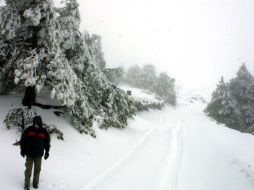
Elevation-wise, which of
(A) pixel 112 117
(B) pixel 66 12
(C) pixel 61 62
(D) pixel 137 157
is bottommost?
(D) pixel 137 157

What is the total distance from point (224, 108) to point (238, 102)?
246 centimetres

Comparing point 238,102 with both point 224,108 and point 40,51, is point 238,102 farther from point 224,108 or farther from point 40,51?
point 40,51

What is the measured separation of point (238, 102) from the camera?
1800 inches

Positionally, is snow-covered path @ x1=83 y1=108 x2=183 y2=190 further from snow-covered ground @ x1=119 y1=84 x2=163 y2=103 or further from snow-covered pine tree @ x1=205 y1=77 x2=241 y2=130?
snow-covered pine tree @ x1=205 y1=77 x2=241 y2=130

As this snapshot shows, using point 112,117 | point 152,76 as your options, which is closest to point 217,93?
point 152,76

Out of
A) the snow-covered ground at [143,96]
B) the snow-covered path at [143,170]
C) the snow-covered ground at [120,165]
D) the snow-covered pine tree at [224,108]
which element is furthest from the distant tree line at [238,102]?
the snow-covered path at [143,170]

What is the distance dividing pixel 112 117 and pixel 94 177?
7855 millimetres

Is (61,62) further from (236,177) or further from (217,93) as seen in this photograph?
(217,93)

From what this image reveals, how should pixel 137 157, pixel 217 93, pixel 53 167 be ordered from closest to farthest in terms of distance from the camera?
1. pixel 53 167
2. pixel 137 157
3. pixel 217 93

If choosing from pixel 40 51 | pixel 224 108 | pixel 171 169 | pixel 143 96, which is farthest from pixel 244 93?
pixel 40 51

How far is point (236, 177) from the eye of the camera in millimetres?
11406

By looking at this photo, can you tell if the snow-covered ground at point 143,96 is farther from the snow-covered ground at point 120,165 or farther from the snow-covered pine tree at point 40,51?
the snow-covered pine tree at point 40,51

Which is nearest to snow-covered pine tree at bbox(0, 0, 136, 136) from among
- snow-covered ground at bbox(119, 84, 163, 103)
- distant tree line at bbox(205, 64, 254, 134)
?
snow-covered ground at bbox(119, 84, 163, 103)

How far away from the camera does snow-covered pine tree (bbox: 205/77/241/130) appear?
144 feet
